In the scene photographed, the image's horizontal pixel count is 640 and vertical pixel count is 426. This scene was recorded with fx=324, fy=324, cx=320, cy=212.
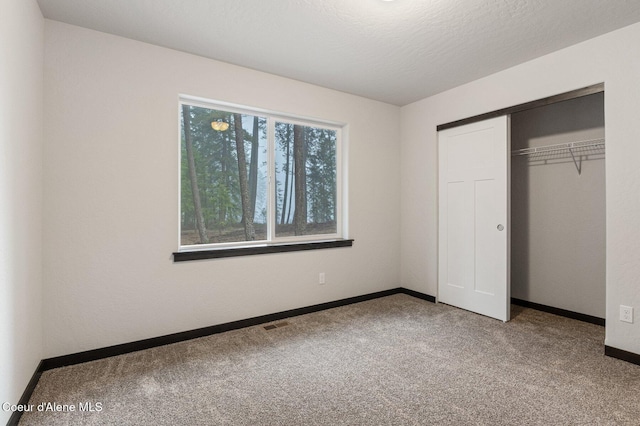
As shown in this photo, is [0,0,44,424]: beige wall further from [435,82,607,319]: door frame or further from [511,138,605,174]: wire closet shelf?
[511,138,605,174]: wire closet shelf

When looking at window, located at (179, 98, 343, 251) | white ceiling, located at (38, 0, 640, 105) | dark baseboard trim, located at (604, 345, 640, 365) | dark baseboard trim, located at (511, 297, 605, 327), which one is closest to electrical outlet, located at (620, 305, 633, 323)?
dark baseboard trim, located at (604, 345, 640, 365)

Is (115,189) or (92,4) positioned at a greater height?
(92,4)

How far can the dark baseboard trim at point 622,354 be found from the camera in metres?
2.34

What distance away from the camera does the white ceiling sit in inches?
84.7

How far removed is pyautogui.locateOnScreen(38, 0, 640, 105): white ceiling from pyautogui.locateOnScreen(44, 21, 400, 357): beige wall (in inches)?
8.0

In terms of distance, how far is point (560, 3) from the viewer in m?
2.12

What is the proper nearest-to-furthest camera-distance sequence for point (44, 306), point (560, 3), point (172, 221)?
point (560, 3), point (44, 306), point (172, 221)

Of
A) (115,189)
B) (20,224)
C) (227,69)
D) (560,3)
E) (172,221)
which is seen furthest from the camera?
(227,69)

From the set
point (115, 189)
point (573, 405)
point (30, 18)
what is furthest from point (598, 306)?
point (30, 18)

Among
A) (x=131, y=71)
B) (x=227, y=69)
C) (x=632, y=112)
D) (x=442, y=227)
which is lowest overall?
(x=442, y=227)

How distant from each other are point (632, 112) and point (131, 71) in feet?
12.5

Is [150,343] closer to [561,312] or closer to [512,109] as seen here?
[512,109]

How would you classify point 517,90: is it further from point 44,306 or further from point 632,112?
point 44,306

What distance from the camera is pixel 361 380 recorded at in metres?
2.14
